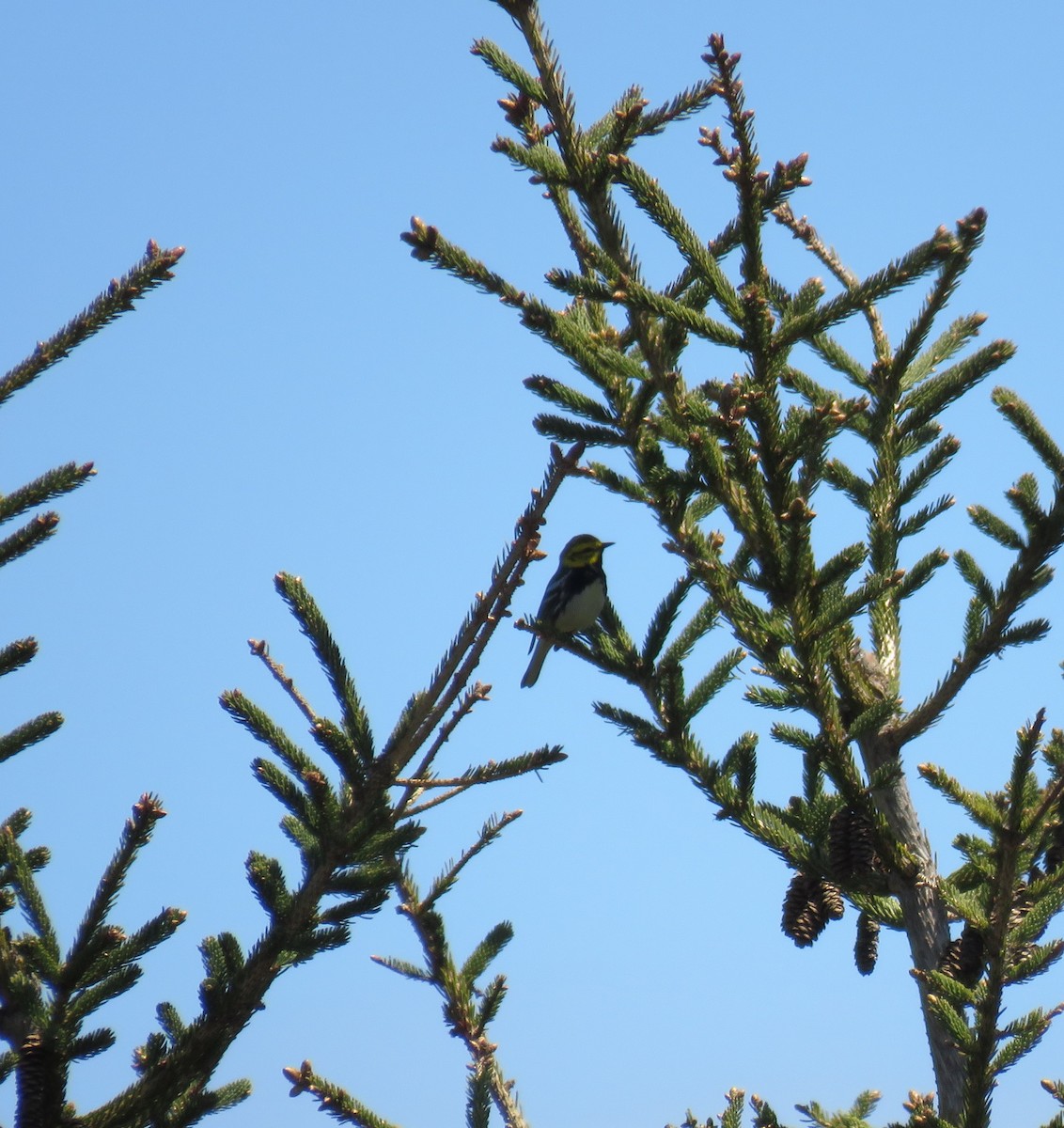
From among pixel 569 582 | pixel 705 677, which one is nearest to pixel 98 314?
pixel 705 677

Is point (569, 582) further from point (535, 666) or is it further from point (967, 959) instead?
point (967, 959)

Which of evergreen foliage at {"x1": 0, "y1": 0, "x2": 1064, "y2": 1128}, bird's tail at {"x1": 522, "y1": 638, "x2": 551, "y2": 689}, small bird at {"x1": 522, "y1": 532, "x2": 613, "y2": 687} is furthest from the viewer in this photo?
bird's tail at {"x1": 522, "y1": 638, "x2": 551, "y2": 689}

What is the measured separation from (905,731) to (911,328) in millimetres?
1520

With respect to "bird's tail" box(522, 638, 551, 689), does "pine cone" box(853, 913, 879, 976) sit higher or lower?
lower

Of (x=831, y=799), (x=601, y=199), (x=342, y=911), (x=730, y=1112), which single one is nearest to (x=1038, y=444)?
A: (x=831, y=799)

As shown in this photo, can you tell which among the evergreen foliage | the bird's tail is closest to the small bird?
the bird's tail

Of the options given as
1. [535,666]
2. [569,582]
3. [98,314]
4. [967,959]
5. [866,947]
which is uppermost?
[569,582]

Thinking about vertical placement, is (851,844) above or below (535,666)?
below

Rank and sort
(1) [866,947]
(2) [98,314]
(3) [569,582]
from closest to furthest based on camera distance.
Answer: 1. (2) [98,314]
2. (1) [866,947]
3. (3) [569,582]

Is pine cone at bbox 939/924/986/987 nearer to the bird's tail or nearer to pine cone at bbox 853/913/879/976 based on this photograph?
pine cone at bbox 853/913/879/976

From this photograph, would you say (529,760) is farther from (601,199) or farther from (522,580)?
(601,199)

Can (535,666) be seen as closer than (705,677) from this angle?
No

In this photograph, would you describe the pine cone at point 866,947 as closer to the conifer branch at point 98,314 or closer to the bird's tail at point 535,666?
the conifer branch at point 98,314

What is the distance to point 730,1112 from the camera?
414cm
